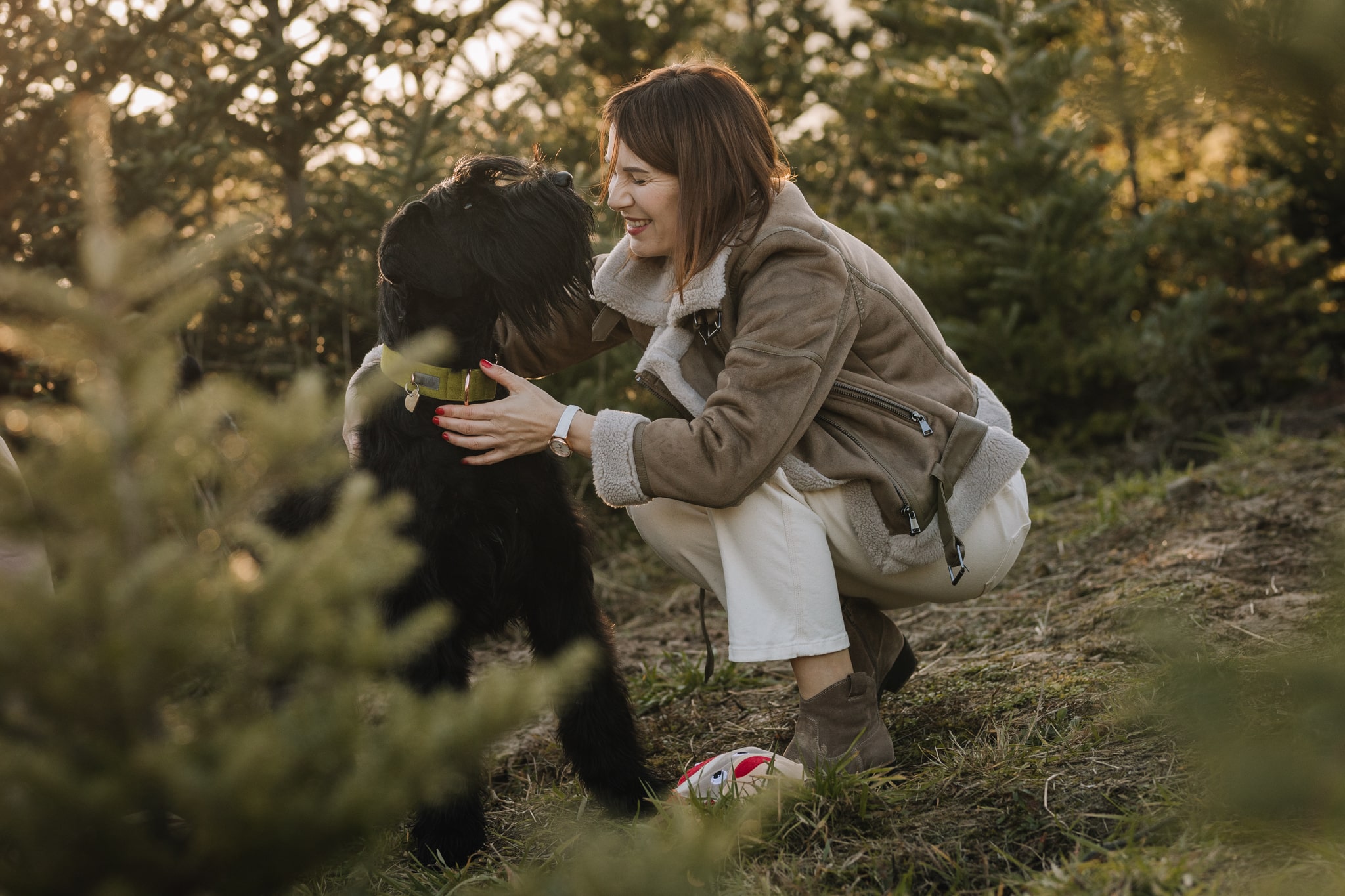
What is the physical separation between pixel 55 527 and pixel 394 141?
11.3ft

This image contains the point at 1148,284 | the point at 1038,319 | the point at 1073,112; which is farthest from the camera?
the point at 1148,284

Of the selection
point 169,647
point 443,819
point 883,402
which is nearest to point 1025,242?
point 883,402

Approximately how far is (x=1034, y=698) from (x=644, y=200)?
1.40 m

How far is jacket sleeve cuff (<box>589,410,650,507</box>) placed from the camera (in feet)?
6.69

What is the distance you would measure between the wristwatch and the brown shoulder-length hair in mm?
367

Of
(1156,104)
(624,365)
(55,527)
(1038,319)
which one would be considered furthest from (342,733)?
(1038,319)

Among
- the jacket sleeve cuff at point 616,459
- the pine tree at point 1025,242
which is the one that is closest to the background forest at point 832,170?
the pine tree at point 1025,242

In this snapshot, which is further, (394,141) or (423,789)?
(394,141)

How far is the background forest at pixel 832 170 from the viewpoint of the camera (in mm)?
3695

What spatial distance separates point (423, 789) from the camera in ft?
3.24

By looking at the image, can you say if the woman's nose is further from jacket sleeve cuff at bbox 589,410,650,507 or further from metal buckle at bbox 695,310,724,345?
jacket sleeve cuff at bbox 589,410,650,507

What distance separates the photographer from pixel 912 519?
2.16 m

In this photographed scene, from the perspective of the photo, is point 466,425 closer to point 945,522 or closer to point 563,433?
point 563,433

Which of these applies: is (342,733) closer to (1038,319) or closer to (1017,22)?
(1038,319)
